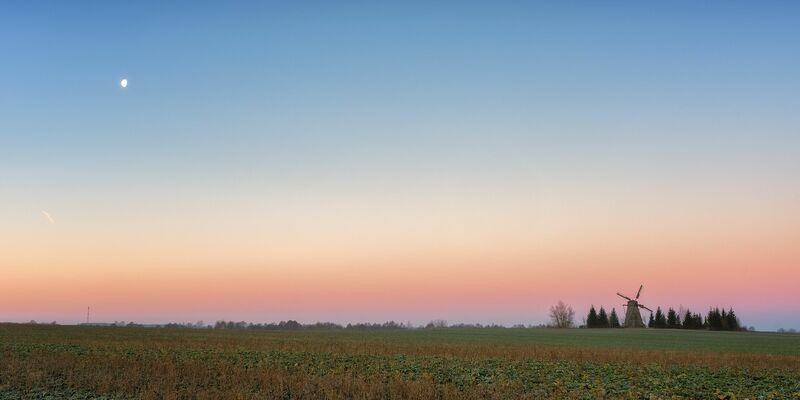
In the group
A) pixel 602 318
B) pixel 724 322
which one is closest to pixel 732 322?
pixel 724 322

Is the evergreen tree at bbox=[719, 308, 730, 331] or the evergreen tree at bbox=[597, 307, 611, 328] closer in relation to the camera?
the evergreen tree at bbox=[719, 308, 730, 331]

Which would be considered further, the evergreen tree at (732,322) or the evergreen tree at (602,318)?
the evergreen tree at (602,318)

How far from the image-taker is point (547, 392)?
22547 mm

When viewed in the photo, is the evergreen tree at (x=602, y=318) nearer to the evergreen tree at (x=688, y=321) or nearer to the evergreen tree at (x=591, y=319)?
the evergreen tree at (x=591, y=319)

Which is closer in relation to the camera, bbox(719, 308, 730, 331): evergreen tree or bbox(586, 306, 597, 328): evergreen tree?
bbox(719, 308, 730, 331): evergreen tree

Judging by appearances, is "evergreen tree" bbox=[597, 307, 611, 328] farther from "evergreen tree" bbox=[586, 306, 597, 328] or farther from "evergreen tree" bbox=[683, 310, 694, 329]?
"evergreen tree" bbox=[683, 310, 694, 329]

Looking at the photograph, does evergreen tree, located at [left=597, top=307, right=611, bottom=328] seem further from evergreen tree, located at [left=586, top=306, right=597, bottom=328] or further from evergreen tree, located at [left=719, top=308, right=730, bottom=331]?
evergreen tree, located at [left=719, top=308, right=730, bottom=331]

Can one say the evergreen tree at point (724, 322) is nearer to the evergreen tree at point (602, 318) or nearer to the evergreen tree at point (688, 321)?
the evergreen tree at point (688, 321)

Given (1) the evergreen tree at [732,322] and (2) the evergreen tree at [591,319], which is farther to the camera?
(2) the evergreen tree at [591,319]

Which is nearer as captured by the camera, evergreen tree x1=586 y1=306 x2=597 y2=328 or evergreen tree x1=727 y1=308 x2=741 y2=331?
evergreen tree x1=727 y1=308 x2=741 y2=331

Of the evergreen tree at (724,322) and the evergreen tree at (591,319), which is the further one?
the evergreen tree at (591,319)

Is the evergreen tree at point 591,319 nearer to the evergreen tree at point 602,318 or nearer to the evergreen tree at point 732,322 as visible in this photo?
the evergreen tree at point 602,318

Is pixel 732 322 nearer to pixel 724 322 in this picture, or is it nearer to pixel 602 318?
pixel 724 322

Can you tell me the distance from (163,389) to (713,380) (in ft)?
76.3
